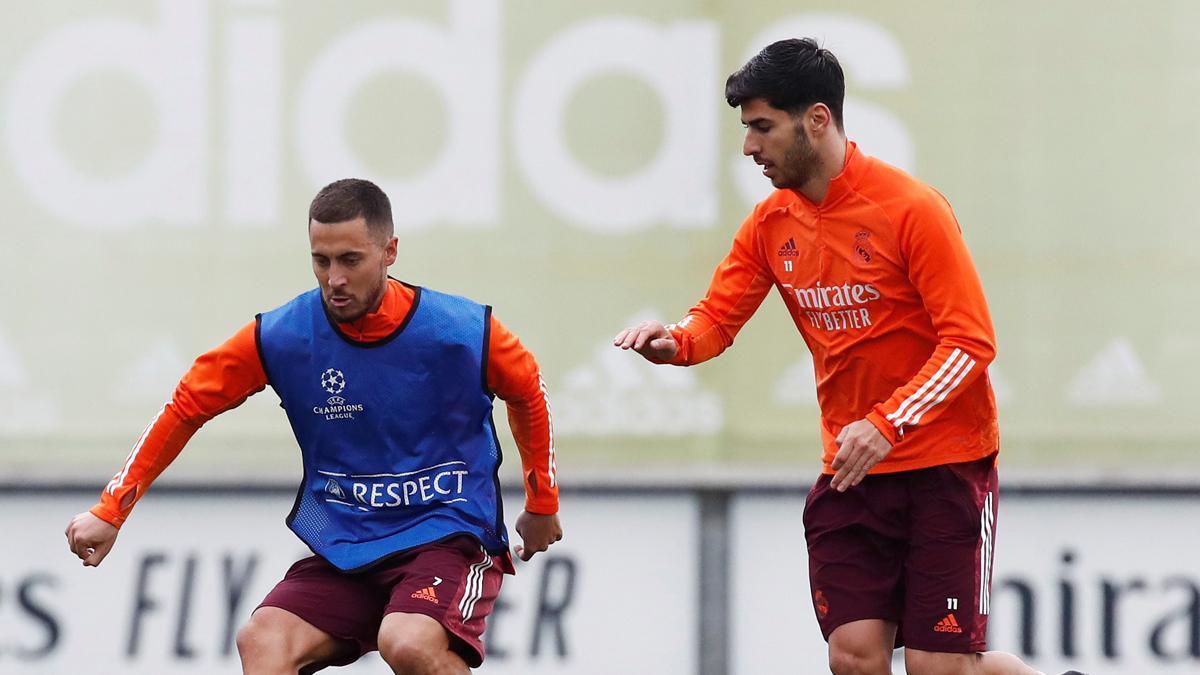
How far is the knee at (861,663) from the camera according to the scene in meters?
4.78

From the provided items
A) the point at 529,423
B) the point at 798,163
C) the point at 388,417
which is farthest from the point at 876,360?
the point at 388,417

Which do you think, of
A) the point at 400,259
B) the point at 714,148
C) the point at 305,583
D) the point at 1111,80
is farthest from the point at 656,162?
the point at 305,583

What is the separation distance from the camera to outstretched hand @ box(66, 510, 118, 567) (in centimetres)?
473

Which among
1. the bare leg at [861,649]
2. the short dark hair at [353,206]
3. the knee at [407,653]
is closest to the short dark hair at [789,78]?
the short dark hair at [353,206]

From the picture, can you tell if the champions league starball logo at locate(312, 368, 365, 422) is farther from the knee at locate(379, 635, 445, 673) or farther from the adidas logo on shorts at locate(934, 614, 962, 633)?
the adidas logo on shorts at locate(934, 614, 962, 633)

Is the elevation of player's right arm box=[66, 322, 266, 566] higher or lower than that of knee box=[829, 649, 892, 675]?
higher

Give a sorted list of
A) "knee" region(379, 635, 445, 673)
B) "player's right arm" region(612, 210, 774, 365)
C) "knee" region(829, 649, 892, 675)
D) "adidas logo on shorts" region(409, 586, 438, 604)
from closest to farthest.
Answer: "knee" region(379, 635, 445, 673) < "adidas logo on shorts" region(409, 586, 438, 604) < "knee" region(829, 649, 892, 675) < "player's right arm" region(612, 210, 774, 365)

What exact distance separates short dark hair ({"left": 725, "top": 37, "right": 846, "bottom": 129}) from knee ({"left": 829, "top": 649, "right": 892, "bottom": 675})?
149cm

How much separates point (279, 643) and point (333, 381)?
0.74 m

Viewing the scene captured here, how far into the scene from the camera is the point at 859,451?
175 inches

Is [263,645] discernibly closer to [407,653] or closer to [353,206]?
[407,653]

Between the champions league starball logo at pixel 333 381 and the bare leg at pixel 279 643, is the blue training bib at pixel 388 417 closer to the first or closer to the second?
the champions league starball logo at pixel 333 381

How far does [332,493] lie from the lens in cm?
496

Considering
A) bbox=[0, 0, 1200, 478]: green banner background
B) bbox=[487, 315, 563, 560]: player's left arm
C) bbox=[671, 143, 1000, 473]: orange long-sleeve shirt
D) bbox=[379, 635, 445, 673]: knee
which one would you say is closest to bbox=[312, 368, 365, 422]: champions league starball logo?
bbox=[487, 315, 563, 560]: player's left arm
